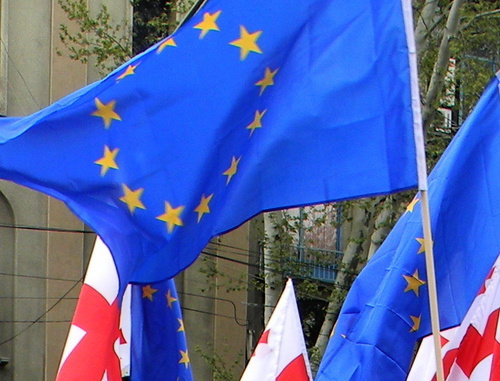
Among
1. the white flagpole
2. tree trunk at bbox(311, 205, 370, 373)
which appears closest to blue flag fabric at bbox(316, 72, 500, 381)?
the white flagpole

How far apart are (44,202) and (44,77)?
1.86m

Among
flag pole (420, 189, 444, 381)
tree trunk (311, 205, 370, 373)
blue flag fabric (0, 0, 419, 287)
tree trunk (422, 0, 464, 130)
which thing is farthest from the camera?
tree trunk (311, 205, 370, 373)

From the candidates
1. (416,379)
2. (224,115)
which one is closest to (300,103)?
(224,115)

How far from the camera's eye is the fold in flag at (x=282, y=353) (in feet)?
20.6

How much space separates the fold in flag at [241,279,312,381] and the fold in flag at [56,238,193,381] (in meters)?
0.42

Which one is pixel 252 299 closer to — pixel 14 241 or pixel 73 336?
pixel 14 241

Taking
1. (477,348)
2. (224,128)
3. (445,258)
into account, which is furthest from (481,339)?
(224,128)

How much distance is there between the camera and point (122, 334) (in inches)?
242

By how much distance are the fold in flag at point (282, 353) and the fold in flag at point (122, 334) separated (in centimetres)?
42

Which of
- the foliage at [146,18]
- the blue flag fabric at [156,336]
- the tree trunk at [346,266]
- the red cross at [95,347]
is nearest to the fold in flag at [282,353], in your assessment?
the blue flag fabric at [156,336]

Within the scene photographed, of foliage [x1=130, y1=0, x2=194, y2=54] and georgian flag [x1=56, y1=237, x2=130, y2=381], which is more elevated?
foliage [x1=130, y1=0, x2=194, y2=54]

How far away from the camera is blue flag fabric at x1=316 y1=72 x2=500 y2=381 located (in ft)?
17.4

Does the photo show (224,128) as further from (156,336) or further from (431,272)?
(156,336)

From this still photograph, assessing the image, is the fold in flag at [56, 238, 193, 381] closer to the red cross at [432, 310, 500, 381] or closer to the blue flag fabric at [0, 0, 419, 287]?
the blue flag fabric at [0, 0, 419, 287]
